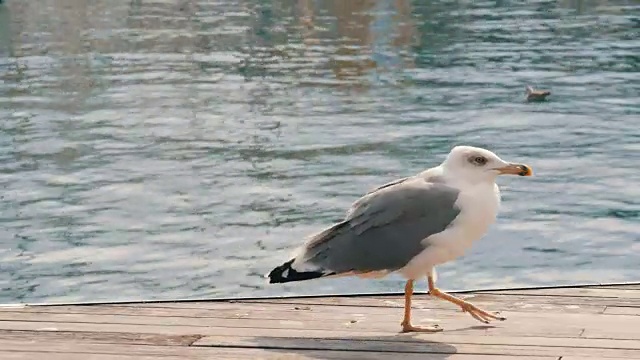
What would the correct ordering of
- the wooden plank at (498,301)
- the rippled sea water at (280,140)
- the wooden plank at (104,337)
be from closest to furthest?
the wooden plank at (104,337) → the wooden plank at (498,301) → the rippled sea water at (280,140)

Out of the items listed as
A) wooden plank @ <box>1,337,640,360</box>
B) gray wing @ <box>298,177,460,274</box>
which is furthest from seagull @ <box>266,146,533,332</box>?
wooden plank @ <box>1,337,640,360</box>

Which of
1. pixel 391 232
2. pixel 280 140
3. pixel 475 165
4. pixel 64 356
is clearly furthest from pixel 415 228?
pixel 280 140

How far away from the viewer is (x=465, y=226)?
17.0ft

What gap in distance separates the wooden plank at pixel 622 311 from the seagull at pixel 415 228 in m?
0.70

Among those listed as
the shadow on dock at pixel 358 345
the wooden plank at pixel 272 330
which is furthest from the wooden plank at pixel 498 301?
the shadow on dock at pixel 358 345

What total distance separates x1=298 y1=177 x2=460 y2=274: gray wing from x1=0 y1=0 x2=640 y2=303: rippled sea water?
5923mm

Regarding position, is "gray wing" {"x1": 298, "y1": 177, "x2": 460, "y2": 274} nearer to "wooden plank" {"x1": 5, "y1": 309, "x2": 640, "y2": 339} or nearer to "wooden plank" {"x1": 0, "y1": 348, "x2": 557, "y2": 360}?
"wooden plank" {"x1": 5, "y1": 309, "x2": 640, "y2": 339}

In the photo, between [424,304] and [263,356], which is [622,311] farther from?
[263,356]

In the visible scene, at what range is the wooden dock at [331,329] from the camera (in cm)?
494

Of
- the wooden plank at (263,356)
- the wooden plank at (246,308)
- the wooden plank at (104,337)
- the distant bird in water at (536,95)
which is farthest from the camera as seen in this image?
the distant bird in water at (536,95)

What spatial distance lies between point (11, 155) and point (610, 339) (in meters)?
15.2

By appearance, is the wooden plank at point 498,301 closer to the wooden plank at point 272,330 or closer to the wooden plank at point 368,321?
the wooden plank at point 368,321

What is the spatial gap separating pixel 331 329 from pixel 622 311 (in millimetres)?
1201

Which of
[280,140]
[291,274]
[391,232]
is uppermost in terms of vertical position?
[391,232]
